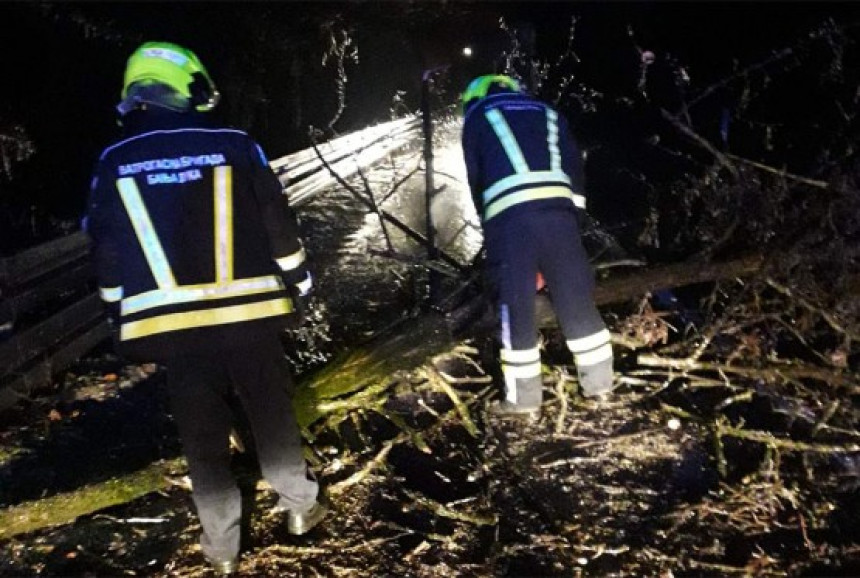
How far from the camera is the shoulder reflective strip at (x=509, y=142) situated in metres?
3.15

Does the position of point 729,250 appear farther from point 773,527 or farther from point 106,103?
point 106,103

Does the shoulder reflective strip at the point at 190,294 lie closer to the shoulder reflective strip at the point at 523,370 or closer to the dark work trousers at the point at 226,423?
the dark work trousers at the point at 226,423

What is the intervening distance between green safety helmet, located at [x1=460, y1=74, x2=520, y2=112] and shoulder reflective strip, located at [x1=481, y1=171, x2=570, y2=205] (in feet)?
1.84

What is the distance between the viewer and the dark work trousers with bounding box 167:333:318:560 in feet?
7.73

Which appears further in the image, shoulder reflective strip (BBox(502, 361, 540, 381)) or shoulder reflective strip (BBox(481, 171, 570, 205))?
shoulder reflective strip (BBox(502, 361, 540, 381))

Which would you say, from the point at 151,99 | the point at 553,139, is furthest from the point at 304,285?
the point at 553,139

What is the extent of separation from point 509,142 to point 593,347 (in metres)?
1.18

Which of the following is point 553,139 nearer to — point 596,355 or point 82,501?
point 596,355

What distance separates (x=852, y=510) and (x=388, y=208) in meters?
5.33

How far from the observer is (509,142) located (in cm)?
317

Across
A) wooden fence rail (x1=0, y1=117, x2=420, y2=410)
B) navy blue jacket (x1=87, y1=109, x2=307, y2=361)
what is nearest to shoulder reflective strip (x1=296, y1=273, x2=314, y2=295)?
navy blue jacket (x1=87, y1=109, x2=307, y2=361)

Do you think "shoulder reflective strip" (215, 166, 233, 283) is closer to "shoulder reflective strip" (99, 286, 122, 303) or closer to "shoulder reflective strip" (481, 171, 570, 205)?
"shoulder reflective strip" (99, 286, 122, 303)

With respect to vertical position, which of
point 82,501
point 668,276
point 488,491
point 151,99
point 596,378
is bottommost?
point 488,491

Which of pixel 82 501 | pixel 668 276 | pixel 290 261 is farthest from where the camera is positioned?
pixel 668 276
